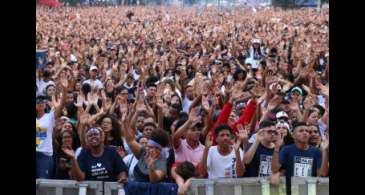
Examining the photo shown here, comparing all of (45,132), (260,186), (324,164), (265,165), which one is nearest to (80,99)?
(45,132)

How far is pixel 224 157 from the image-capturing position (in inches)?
231

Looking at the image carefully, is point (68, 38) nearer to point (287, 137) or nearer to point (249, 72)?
point (249, 72)

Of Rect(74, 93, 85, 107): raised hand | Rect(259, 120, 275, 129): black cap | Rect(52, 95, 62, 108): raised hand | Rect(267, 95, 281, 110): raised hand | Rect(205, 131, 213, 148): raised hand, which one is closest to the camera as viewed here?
Rect(205, 131, 213, 148): raised hand

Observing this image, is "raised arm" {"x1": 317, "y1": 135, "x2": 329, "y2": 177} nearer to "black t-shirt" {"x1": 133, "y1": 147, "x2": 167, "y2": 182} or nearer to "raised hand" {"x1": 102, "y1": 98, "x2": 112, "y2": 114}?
"black t-shirt" {"x1": 133, "y1": 147, "x2": 167, "y2": 182}

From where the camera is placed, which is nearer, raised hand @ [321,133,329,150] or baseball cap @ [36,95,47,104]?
raised hand @ [321,133,329,150]

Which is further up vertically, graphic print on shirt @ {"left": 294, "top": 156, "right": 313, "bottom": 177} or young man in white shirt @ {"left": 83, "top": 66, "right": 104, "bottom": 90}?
young man in white shirt @ {"left": 83, "top": 66, "right": 104, "bottom": 90}

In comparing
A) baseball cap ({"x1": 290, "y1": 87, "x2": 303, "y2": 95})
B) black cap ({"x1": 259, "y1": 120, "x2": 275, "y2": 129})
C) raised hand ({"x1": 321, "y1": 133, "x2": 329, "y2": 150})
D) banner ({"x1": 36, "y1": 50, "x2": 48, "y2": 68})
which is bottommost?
raised hand ({"x1": 321, "y1": 133, "x2": 329, "y2": 150})

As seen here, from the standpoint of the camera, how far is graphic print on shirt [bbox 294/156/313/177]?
5733 mm

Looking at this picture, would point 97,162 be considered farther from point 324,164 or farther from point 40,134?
point 324,164

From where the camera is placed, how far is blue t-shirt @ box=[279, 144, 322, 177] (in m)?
5.75

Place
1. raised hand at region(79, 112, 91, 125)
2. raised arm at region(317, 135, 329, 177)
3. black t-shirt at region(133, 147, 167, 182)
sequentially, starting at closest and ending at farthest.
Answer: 1. black t-shirt at region(133, 147, 167, 182)
2. raised arm at region(317, 135, 329, 177)
3. raised hand at region(79, 112, 91, 125)

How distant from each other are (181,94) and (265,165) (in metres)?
1.60

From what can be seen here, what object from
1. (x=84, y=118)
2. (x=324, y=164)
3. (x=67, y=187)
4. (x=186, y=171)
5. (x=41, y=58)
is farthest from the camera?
(x=41, y=58)

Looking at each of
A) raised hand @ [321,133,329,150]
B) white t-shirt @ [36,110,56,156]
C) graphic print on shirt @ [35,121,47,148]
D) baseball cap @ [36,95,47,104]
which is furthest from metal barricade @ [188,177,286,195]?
baseball cap @ [36,95,47,104]
